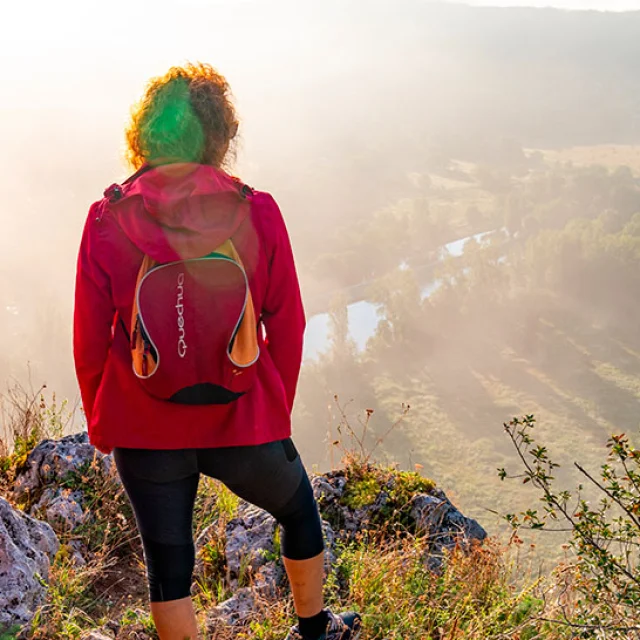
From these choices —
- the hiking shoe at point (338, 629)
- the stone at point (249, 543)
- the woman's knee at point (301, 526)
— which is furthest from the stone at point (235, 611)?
the woman's knee at point (301, 526)

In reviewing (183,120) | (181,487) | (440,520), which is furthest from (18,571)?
(440,520)

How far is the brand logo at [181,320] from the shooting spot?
4.58 ft

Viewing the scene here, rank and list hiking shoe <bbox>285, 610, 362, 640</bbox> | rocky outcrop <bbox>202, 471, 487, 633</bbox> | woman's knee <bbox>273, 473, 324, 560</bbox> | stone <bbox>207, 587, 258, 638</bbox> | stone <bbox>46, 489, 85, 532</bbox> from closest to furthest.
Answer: woman's knee <bbox>273, 473, 324, 560</bbox> → hiking shoe <bbox>285, 610, 362, 640</bbox> → stone <bbox>207, 587, 258, 638</bbox> → rocky outcrop <bbox>202, 471, 487, 633</bbox> → stone <bbox>46, 489, 85, 532</bbox>

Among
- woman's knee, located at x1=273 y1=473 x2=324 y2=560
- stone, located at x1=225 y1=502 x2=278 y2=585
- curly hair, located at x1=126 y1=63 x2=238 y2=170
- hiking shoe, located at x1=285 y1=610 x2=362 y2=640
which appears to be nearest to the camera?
curly hair, located at x1=126 y1=63 x2=238 y2=170

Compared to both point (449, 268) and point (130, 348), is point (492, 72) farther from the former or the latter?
point (130, 348)

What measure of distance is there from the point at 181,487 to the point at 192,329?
400 millimetres

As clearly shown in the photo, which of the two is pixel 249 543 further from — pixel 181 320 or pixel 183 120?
pixel 183 120

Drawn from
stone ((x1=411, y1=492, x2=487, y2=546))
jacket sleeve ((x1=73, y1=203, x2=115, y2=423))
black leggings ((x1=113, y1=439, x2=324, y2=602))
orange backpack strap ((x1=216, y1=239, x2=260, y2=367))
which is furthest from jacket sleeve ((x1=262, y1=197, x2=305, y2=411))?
stone ((x1=411, y1=492, x2=487, y2=546))

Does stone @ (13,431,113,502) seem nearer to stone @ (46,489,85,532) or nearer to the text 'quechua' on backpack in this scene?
stone @ (46,489,85,532)

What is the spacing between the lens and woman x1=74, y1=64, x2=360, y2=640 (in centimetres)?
142

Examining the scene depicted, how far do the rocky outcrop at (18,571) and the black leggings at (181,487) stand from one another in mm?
809

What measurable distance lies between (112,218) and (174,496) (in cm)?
68

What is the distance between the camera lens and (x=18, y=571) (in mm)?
2170

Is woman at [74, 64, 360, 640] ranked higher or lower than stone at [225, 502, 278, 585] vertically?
higher
